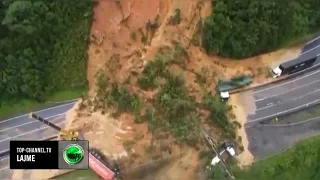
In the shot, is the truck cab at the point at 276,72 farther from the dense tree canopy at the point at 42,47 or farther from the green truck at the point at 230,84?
the dense tree canopy at the point at 42,47

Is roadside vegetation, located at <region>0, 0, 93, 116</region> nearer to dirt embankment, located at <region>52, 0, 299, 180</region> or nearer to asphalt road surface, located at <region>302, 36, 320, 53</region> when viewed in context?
dirt embankment, located at <region>52, 0, 299, 180</region>

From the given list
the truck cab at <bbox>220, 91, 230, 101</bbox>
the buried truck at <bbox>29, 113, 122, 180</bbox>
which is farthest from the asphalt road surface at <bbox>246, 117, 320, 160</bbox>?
the buried truck at <bbox>29, 113, 122, 180</bbox>

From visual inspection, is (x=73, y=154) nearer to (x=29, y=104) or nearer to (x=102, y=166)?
(x=102, y=166)

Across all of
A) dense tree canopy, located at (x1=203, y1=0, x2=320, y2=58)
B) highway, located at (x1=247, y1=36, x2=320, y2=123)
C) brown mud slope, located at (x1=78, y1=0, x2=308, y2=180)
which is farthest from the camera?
dense tree canopy, located at (x1=203, y1=0, x2=320, y2=58)

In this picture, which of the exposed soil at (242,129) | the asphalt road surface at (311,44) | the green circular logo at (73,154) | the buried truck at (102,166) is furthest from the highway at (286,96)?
the green circular logo at (73,154)

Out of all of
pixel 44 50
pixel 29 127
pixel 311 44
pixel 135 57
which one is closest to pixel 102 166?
pixel 29 127
